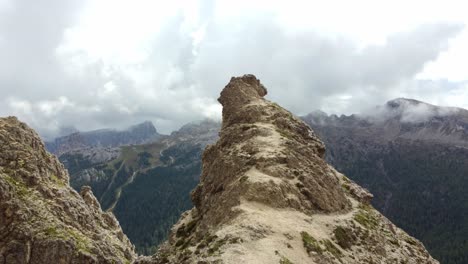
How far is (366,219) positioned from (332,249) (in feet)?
53.1

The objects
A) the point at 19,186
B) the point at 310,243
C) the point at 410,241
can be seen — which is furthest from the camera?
the point at 19,186

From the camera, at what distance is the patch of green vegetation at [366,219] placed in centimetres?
6307

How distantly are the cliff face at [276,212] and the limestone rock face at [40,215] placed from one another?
3739 cm

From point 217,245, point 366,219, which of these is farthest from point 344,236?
point 217,245

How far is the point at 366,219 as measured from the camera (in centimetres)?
6538

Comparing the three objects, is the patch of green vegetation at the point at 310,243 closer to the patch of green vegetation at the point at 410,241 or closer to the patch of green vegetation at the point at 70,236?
the patch of green vegetation at the point at 410,241

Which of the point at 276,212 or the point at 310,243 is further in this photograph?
the point at 276,212

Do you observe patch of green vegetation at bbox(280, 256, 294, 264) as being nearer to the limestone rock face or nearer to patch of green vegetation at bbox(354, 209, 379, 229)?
patch of green vegetation at bbox(354, 209, 379, 229)

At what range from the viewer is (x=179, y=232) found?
66250 mm

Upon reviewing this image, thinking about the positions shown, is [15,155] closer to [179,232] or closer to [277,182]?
[179,232]

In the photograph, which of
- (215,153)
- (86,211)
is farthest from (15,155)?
(215,153)

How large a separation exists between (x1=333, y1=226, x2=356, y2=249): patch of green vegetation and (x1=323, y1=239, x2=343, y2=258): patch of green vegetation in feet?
9.17

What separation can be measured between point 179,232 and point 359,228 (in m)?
27.2

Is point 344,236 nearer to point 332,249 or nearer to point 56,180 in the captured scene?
point 332,249
